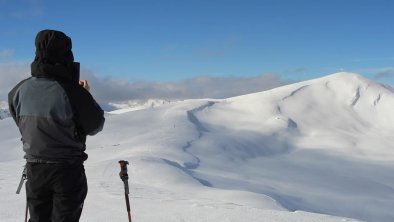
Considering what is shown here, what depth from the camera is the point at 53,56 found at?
3.52 metres

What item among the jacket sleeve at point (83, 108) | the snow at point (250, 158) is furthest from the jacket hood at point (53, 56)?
the snow at point (250, 158)

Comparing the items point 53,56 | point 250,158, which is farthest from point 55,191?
point 250,158

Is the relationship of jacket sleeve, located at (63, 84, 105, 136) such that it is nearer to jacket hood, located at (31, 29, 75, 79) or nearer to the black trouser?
jacket hood, located at (31, 29, 75, 79)

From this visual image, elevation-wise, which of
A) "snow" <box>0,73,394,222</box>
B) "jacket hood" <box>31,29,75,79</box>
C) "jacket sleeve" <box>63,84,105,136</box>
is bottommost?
"snow" <box>0,73,394,222</box>

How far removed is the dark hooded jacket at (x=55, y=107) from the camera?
3.47 m

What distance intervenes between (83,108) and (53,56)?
1.49 ft

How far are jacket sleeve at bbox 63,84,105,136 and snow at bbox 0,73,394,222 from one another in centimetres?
400

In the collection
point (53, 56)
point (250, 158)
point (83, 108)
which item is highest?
point (53, 56)

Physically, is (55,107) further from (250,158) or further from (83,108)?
(250,158)

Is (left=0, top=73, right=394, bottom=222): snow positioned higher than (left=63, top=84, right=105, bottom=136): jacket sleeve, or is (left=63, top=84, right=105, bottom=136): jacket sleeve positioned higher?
(left=63, top=84, right=105, bottom=136): jacket sleeve

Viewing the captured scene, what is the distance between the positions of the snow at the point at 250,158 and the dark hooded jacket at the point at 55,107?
13.0 feet

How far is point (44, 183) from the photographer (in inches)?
138

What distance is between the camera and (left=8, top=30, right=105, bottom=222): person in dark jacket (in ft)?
11.4

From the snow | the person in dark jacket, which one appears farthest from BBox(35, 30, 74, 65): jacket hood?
the snow
